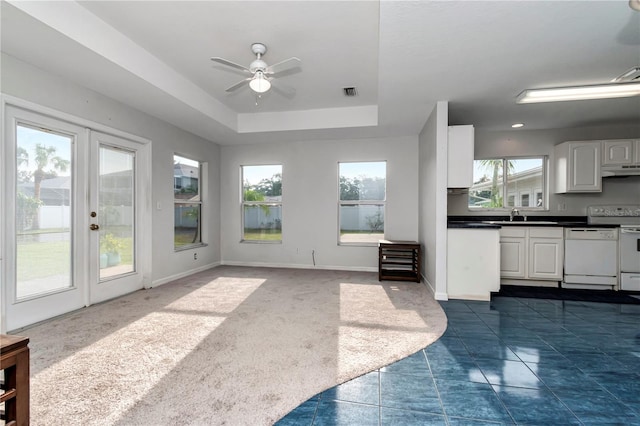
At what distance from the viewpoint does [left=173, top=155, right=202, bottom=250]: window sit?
475 centimetres

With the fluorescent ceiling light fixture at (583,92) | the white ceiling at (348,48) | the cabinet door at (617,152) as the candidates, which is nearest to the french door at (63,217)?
the white ceiling at (348,48)

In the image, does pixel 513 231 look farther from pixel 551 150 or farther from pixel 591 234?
pixel 551 150

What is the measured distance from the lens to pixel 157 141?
13.9 feet

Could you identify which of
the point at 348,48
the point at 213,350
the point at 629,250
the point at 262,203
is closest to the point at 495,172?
the point at 629,250

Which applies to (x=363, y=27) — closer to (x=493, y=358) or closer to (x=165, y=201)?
(x=493, y=358)

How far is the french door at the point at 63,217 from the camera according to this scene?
2.60 metres

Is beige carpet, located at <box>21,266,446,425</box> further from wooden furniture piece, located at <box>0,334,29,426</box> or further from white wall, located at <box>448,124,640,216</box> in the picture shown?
white wall, located at <box>448,124,640,216</box>

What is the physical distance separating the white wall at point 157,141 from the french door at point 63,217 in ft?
0.63

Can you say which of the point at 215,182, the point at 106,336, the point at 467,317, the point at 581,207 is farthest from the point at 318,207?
the point at 581,207

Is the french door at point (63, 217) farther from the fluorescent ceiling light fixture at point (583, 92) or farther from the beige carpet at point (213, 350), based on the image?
the fluorescent ceiling light fixture at point (583, 92)

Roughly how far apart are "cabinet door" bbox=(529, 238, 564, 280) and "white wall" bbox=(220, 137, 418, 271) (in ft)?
5.67

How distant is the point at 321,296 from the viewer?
3.71 metres

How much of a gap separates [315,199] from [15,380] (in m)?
4.71

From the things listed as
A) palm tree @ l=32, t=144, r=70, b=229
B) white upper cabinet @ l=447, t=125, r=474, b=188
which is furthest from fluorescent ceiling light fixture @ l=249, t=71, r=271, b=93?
white upper cabinet @ l=447, t=125, r=474, b=188
